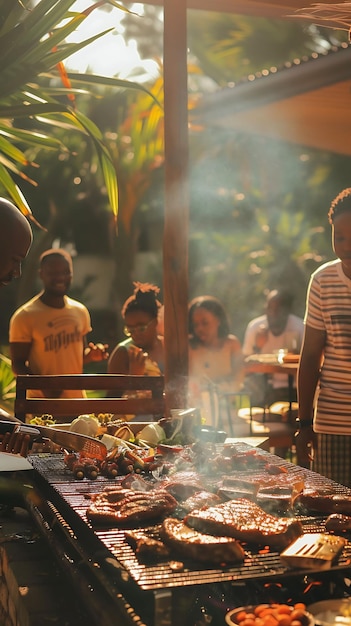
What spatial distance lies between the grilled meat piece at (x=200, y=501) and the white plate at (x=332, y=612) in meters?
0.75

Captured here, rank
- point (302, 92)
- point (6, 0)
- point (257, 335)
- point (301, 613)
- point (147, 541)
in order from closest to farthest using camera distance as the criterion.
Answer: point (301, 613)
point (147, 541)
point (6, 0)
point (302, 92)
point (257, 335)

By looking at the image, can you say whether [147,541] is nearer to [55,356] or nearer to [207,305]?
[55,356]

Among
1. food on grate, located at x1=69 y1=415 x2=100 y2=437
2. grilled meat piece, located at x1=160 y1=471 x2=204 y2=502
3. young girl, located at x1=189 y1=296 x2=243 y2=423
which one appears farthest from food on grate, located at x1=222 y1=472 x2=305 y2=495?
young girl, located at x1=189 y1=296 x2=243 y2=423

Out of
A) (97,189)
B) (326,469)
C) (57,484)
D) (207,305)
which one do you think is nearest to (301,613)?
(57,484)

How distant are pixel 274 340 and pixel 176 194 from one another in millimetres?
4704

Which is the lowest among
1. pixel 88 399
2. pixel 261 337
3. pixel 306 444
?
pixel 306 444

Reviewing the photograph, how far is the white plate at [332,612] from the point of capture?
2236 mm

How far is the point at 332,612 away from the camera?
92.0 inches

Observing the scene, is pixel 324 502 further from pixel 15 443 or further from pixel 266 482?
pixel 15 443

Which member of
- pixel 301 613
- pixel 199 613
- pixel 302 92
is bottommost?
pixel 199 613

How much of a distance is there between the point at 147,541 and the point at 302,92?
454 centimetres

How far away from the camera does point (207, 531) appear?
2.72 metres

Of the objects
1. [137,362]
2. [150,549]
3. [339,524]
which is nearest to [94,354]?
[137,362]

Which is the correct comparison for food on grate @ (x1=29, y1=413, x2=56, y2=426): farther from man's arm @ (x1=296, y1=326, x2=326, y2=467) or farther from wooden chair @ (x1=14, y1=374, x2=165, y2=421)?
man's arm @ (x1=296, y1=326, x2=326, y2=467)
